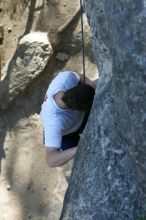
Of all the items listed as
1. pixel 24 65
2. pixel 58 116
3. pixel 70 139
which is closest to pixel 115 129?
pixel 58 116

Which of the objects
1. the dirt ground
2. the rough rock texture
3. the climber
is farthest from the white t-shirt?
the dirt ground

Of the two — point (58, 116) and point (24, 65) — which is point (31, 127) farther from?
point (58, 116)

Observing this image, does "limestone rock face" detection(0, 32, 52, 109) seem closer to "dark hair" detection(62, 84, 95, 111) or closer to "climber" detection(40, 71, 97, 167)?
"climber" detection(40, 71, 97, 167)

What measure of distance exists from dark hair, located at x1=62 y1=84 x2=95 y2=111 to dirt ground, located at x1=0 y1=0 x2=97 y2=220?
1251 millimetres

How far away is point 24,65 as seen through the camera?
13.1ft

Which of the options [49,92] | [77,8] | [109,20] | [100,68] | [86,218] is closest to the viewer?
[109,20]

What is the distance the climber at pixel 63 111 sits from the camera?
101 inches

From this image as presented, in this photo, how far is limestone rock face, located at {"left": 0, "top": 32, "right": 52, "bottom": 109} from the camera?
153 inches

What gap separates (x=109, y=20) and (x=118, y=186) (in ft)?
2.08

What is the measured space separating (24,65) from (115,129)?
2.08 meters

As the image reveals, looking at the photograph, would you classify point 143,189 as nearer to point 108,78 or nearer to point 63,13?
point 108,78

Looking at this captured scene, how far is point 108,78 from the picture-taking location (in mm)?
2191

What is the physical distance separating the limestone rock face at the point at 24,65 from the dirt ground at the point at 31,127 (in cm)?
6

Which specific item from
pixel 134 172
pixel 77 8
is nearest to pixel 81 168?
pixel 134 172
